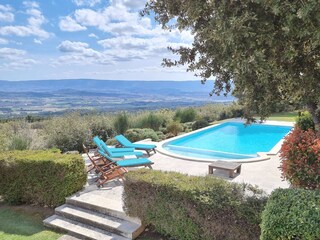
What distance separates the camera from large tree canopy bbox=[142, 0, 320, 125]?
3924mm

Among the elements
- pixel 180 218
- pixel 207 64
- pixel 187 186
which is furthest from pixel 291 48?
pixel 180 218

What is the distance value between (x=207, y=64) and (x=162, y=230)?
3.86 meters

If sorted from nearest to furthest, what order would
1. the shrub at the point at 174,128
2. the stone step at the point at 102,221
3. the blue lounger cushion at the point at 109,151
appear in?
the stone step at the point at 102,221 < the blue lounger cushion at the point at 109,151 < the shrub at the point at 174,128

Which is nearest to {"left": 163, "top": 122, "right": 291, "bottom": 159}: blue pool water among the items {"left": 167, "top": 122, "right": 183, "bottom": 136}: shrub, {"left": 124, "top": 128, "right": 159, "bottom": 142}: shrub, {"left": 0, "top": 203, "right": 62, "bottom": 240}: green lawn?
{"left": 167, "top": 122, "right": 183, "bottom": 136}: shrub

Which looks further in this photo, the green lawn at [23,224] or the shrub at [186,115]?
the shrub at [186,115]

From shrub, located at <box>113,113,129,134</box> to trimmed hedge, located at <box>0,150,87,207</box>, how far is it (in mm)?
9139

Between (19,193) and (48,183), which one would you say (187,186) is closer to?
(48,183)

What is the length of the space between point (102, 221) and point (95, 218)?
0.26 meters

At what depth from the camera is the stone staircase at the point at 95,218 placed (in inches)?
242

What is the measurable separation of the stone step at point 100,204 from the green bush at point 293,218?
3465 millimetres

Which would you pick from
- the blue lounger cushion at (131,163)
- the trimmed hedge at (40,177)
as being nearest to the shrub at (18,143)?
the trimmed hedge at (40,177)

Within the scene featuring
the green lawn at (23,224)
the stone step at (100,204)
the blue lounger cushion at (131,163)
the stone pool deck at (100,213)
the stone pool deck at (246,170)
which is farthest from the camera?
the blue lounger cushion at (131,163)

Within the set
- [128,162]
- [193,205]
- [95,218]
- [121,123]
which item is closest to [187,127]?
[121,123]

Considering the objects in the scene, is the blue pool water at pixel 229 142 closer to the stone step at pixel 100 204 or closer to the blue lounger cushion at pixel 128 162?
the blue lounger cushion at pixel 128 162
